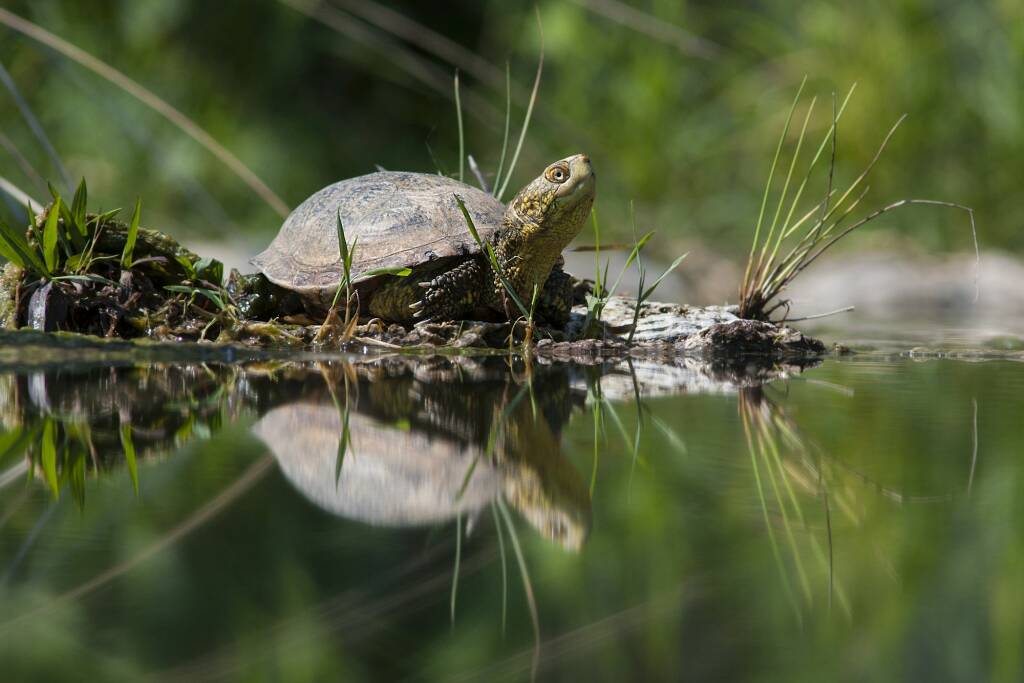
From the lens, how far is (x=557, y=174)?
275 centimetres

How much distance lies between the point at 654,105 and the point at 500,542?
Answer: 6.98 metres

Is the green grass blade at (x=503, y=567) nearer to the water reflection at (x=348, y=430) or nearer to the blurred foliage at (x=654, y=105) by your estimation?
the water reflection at (x=348, y=430)

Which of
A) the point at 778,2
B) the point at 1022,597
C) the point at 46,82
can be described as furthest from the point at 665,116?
the point at 1022,597

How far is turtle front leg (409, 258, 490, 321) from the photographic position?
2.82m

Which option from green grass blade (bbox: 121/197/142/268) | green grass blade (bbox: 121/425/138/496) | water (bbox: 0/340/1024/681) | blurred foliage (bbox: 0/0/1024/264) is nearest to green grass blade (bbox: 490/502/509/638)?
water (bbox: 0/340/1024/681)

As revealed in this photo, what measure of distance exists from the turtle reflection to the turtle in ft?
2.53

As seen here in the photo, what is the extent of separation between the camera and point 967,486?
3.65 feet

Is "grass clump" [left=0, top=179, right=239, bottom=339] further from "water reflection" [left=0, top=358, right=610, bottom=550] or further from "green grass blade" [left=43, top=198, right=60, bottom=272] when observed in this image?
"water reflection" [left=0, top=358, right=610, bottom=550]

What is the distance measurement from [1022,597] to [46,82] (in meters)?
7.81

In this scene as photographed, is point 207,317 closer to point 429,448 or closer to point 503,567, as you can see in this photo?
point 429,448

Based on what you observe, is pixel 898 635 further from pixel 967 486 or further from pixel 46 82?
pixel 46 82

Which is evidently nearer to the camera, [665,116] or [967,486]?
[967,486]

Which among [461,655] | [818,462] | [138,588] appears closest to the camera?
[461,655]

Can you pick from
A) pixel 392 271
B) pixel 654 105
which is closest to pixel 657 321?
pixel 392 271
